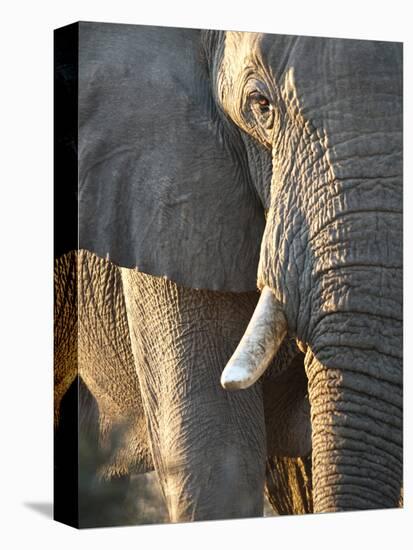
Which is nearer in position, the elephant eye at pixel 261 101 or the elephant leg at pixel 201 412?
the elephant eye at pixel 261 101

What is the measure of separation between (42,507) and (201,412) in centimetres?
86

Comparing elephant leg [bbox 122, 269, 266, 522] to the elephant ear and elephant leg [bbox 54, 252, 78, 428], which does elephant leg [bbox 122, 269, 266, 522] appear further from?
elephant leg [bbox 54, 252, 78, 428]

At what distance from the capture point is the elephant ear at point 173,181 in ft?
25.7

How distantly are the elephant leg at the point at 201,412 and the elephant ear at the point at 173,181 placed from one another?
0.15 meters

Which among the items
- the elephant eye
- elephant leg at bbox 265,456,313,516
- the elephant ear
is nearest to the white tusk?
the elephant ear

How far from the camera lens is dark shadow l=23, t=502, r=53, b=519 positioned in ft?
26.5

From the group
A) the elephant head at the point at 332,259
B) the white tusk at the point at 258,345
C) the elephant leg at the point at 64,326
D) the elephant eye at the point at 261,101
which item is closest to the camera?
the white tusk at the point at 258,345

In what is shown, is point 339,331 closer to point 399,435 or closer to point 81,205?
point 399,435

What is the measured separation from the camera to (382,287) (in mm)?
7301

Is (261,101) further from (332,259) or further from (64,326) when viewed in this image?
(64,326)

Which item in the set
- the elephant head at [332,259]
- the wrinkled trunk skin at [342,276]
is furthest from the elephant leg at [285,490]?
the wrinkled trunk skin at [342,276]

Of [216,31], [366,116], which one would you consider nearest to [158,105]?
[216,31]

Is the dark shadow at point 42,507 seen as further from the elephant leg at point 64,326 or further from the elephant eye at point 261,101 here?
the elephant eye at point 261,101

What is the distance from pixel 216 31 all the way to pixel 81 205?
0.93 metres
